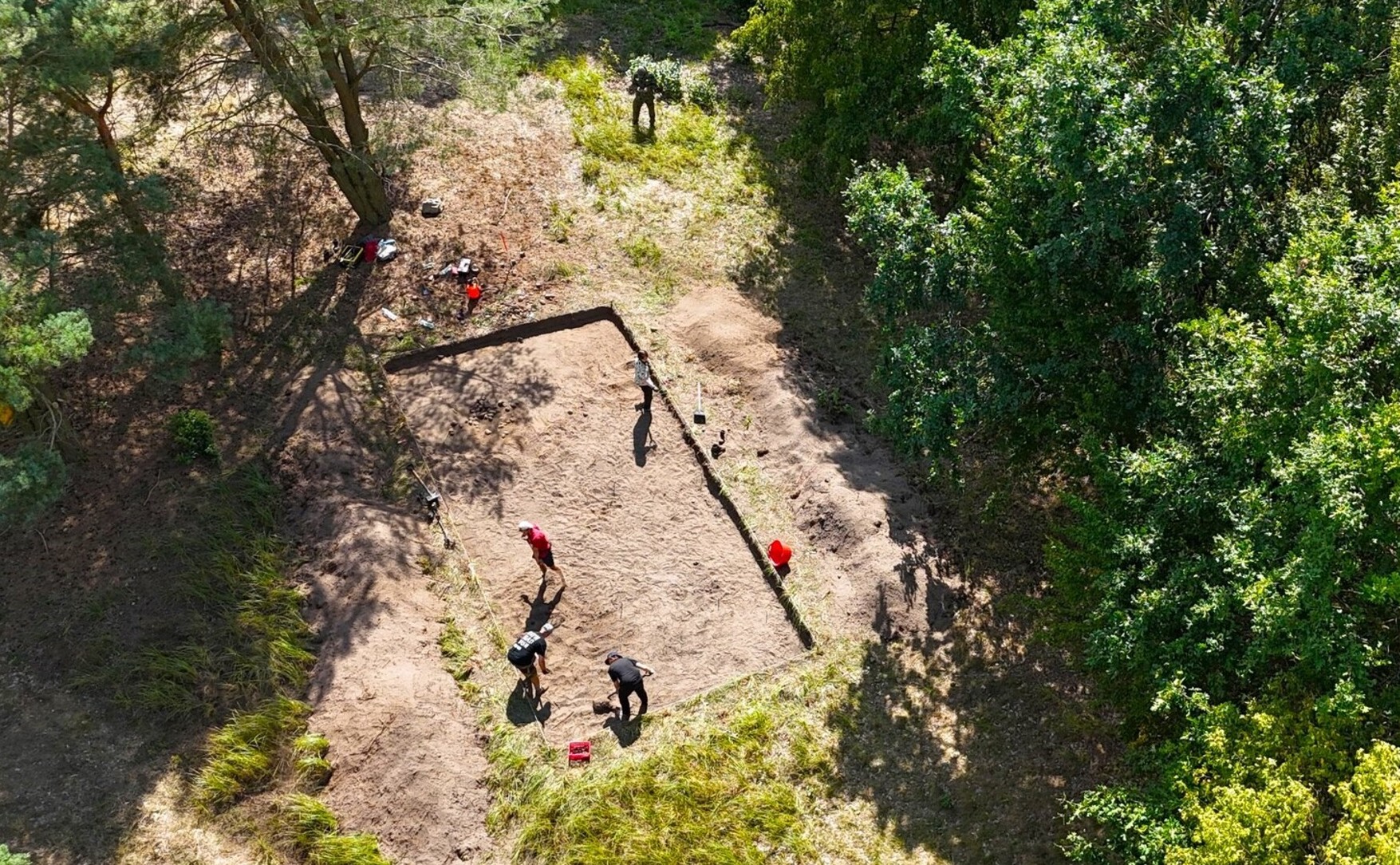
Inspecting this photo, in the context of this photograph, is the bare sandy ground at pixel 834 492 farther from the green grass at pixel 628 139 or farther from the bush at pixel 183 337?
the bush at pixel 183 337

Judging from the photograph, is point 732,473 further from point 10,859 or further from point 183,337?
point 10,859

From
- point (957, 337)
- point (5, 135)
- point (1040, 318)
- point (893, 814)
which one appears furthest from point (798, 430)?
point (5, 135)

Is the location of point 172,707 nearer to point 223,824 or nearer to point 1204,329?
point 223,824

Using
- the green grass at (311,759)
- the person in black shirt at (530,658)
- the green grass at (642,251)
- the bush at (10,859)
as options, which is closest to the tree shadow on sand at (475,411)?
the person in black shirt at (530,658)

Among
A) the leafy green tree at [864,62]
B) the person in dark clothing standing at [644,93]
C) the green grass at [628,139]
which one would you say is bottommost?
the green grass at [628,139]

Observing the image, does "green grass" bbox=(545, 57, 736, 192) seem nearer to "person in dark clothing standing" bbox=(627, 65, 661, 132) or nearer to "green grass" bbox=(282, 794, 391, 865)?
"person in dark clothing standing" bbox=(627, 65, 661, 132)
